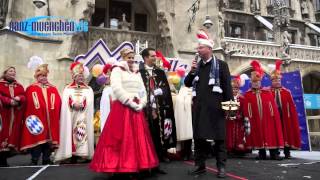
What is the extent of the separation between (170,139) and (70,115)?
2.16 m

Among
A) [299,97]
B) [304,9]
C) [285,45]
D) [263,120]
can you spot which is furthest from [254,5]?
[263,120]

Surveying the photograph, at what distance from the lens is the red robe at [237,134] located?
8.11 m

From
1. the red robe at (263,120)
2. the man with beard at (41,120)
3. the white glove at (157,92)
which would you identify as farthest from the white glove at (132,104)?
the red robe at (263,120)

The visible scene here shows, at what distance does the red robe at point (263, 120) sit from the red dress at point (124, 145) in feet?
11.9

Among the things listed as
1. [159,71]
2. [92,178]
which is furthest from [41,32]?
[92,178]

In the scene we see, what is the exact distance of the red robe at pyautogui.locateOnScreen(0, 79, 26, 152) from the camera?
6.92 metres

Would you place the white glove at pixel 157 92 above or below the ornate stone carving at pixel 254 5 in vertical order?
below

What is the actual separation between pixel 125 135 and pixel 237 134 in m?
4.25

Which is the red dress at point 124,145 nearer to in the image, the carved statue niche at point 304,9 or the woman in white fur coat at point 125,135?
the woman in white fur coat at point 125,135

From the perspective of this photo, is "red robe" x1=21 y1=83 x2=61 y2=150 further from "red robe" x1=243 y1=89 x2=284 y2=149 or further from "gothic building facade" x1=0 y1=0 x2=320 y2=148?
"gothic building facade" x1=0 y1=0 x2=320 y2=148

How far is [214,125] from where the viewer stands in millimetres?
4992

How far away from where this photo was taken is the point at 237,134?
8.16m

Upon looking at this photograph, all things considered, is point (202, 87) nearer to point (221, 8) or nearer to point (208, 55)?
point (208, 55)

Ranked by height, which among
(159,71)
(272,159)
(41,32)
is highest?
(41,32)
